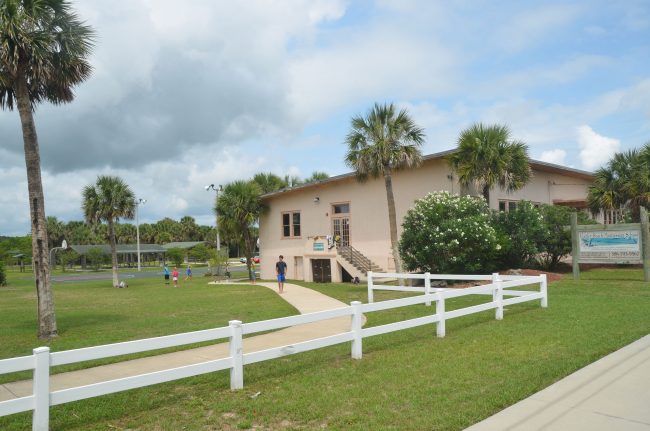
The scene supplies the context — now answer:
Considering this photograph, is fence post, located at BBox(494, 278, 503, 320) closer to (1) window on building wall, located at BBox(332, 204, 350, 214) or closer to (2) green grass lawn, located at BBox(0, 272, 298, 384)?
(2) green grass lawn, located at BBox(0, 272, 298, 384)

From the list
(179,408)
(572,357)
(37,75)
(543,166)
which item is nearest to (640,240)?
(543,166)

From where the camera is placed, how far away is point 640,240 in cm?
1966

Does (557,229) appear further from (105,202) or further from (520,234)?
(105,202)

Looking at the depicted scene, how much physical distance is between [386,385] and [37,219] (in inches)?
393

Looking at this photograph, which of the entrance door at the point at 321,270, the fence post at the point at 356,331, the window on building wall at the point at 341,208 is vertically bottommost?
the entrance door at the point at 321,270

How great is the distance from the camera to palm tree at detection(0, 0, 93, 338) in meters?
12.3

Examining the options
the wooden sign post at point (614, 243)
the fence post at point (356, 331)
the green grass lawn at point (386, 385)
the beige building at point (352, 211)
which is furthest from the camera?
the beige building at point (352, 211)

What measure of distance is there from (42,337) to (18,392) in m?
5.81

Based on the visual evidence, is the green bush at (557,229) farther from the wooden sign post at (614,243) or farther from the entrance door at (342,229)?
the entrance door at (342,229)

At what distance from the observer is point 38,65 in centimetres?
1282

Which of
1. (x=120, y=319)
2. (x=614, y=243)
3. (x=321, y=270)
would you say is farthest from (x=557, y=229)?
(x=120, y=319)

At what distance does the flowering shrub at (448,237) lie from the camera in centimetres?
2123

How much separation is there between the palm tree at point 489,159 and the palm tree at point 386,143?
6.65 ft

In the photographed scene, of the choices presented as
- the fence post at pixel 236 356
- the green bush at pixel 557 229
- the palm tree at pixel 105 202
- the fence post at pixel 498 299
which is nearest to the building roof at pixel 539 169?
the green bush at pixel 557 229
